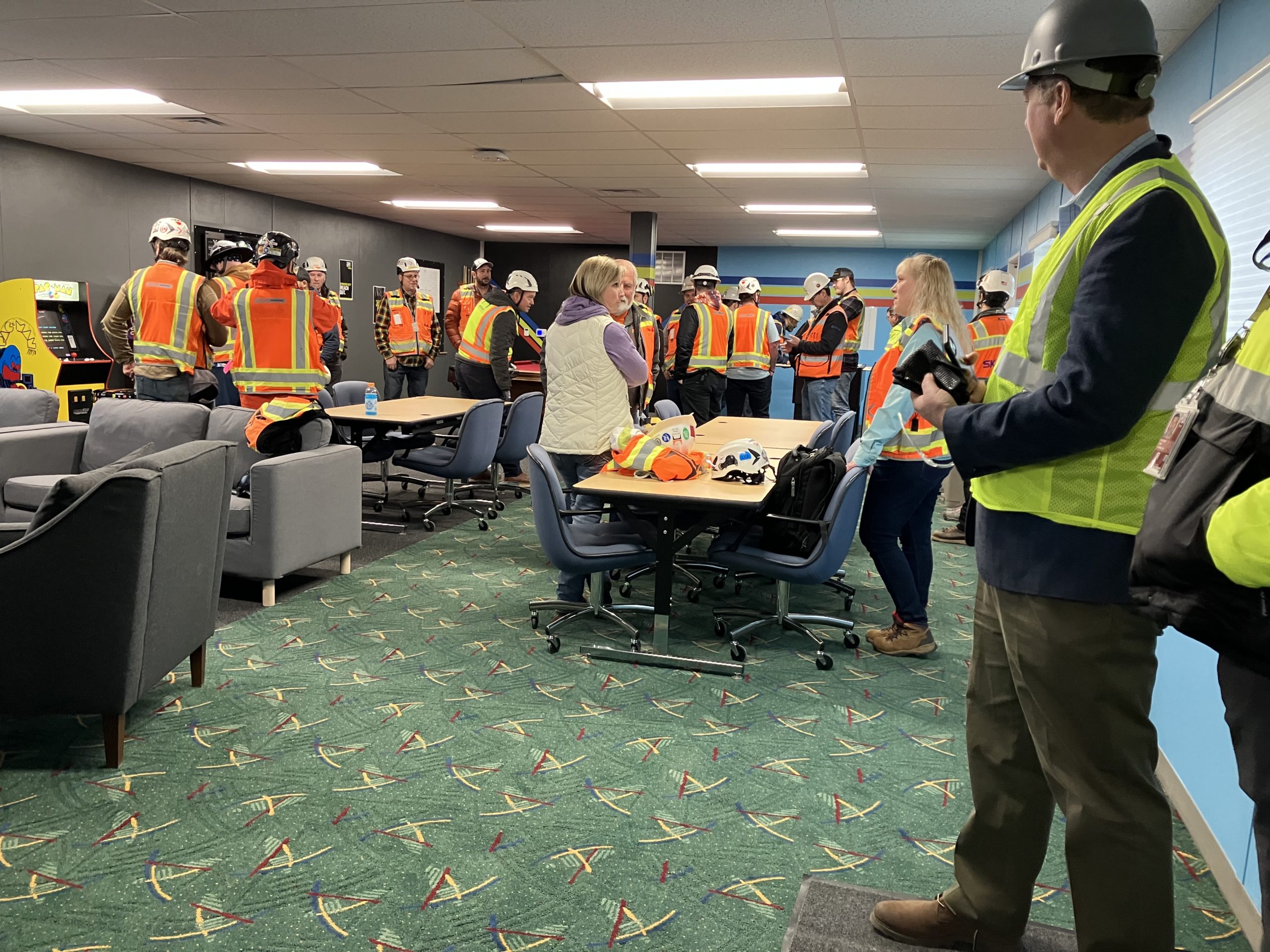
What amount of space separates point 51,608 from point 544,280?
14.8 metres

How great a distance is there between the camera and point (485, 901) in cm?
224

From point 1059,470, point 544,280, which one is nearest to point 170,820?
point 1059,470

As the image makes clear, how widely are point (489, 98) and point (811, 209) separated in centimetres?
564

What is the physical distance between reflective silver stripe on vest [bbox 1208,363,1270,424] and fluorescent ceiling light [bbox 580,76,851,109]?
4436 millimetres

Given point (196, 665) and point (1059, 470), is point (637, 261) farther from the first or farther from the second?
point (1059, 470)

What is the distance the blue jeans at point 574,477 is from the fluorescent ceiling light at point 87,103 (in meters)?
3.99

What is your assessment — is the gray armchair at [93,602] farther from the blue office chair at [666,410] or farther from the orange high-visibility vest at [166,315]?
the blue office chair at [666,410]

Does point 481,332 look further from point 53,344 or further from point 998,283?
point 998,283

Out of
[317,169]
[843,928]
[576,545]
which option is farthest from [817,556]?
[317,169]

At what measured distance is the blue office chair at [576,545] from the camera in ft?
12.8

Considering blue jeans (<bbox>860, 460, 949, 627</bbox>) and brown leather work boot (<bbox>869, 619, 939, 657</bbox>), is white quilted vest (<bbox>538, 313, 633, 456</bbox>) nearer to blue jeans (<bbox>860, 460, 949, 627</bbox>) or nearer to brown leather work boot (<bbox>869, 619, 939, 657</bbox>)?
blue jeans (<bbox>860, 460, 949, 627</bbox>)

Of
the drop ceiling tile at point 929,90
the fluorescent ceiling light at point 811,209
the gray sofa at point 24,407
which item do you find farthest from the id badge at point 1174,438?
the fluorescent ceiling light at point 811,209

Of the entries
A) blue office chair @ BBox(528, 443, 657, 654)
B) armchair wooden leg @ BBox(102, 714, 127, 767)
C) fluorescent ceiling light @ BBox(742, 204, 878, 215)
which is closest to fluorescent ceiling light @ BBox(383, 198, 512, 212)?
fluorescent ceiling light @ BBox(742, 204, 878, 215)

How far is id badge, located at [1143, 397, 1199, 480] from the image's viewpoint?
1.17m
